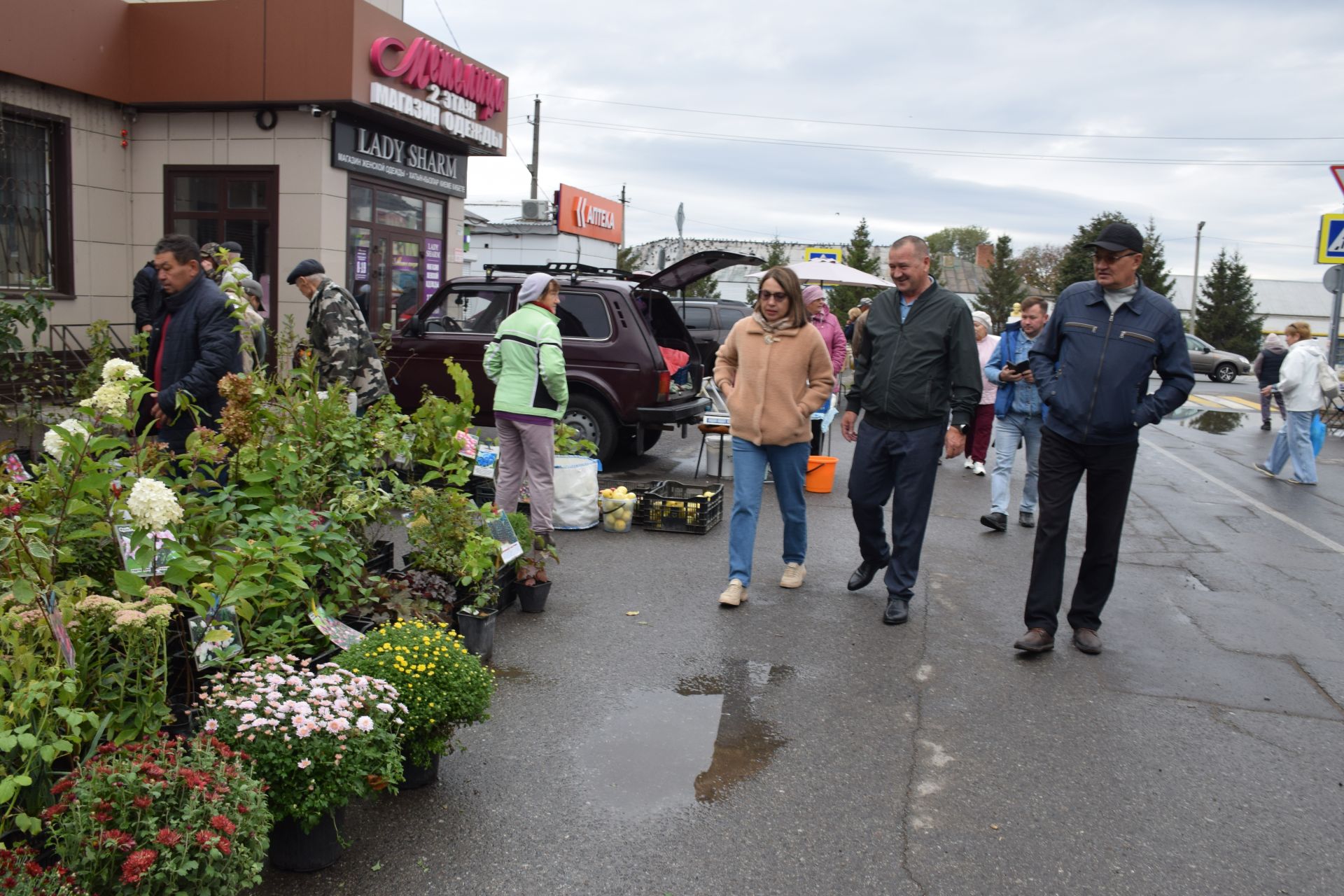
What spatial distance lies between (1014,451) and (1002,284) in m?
57.3

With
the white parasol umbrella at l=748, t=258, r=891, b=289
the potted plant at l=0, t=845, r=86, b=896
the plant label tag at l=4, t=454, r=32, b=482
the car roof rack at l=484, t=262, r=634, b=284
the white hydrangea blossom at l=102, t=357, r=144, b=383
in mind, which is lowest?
the potted plant at l=0, t=845, r=86, b=896

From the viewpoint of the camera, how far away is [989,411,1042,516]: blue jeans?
9.04m

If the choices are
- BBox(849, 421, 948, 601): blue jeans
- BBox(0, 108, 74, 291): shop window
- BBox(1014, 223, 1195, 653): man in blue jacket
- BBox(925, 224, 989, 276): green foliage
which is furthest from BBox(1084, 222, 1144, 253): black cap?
BBox(925, 224, 989, 276): green foliage

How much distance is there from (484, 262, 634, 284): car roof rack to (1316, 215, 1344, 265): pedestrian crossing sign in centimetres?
1099

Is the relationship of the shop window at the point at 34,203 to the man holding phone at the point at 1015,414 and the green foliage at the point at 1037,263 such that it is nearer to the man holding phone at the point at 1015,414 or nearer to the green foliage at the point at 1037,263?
the man holding phone at the point at 1015,414

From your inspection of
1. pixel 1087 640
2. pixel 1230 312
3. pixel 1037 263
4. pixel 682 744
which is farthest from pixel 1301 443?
pixel 1037 263

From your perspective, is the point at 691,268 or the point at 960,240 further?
the point at 960,240

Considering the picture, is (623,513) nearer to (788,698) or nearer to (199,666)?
(788,698)

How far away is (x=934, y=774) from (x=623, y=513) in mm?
4514

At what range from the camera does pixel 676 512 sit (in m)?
8.41

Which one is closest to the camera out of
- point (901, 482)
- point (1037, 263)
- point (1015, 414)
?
point (901, 482)

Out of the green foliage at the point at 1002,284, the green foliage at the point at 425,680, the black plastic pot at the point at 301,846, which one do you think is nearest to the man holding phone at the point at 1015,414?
the green foliage at the point at 425,680

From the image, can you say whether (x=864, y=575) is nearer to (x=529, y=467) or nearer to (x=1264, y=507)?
(x=529, y=467)

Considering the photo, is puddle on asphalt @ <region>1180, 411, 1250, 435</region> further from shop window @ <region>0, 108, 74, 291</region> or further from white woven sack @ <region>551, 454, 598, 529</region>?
shop window @ <region>0, 108, 74, 291</region>
